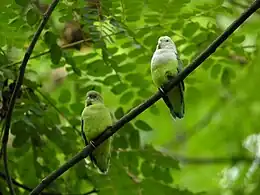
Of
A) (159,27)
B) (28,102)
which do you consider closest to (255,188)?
(159,27)

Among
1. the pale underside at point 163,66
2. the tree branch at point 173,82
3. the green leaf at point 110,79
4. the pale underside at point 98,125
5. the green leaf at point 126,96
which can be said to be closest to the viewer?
the tree branch at point 173,82

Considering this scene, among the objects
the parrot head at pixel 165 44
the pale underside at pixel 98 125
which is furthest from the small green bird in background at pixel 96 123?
the parrot head at pixel 165 44

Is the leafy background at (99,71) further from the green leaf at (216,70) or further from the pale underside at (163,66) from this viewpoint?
the pale underside at (163,66)

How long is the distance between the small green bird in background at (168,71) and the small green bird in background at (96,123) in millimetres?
334

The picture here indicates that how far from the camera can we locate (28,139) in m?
3.67

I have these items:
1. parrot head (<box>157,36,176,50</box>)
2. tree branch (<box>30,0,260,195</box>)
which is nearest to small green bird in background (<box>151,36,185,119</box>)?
parrot head (<box>157,36,176,50</box>)

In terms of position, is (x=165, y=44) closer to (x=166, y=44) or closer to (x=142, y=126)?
(x=166, y=44)

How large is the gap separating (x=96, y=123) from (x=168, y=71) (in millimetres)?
466

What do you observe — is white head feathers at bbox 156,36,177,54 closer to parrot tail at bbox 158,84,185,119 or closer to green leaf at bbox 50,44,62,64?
parrot tail at bbox 158,84,185,119

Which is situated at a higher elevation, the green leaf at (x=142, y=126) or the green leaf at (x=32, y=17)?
the green leaf at (x=32, y=17)

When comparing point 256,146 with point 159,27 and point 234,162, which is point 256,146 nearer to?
point 234,162

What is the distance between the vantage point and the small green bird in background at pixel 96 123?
10.3ft

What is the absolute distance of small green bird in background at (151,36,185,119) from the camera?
9.80 ft

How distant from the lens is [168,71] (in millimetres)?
2988
